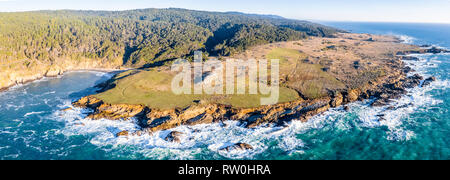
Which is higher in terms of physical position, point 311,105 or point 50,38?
point 50,38

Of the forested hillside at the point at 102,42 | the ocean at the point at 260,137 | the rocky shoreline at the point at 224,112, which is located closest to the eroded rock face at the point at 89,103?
the rocky shoreline at the point at 224,112

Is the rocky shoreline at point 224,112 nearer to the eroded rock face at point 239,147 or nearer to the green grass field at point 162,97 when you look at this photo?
the eroded rock face at point 239,147

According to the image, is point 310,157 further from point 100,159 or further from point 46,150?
point 46,150

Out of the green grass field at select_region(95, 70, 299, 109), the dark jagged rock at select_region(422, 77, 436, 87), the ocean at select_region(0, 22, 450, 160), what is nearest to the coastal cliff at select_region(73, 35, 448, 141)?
the dark jagged rock at select_region(422, 77, 436, 87)

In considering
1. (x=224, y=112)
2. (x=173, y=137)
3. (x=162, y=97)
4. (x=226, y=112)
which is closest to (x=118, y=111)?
(x=162, y=97)

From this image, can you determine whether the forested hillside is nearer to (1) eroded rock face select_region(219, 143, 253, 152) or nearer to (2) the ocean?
(2) the ocean
